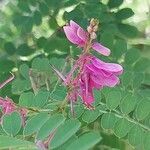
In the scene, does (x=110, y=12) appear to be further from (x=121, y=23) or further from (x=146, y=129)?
(x=146, y=129)

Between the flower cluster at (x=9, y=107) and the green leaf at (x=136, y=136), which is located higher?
the flower cluster at (x=9, y=107)

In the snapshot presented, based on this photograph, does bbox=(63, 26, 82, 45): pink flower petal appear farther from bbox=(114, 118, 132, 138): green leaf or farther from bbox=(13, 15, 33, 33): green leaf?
bbox=(13, 15, 33, 33): green leaf

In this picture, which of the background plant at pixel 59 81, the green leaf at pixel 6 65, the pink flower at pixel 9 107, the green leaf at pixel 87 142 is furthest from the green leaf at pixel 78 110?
the green leaf at pixel 6 65

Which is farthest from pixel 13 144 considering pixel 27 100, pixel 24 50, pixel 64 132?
pixel 24 50

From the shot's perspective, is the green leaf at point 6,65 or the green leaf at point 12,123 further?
the green leaf at point 6,65

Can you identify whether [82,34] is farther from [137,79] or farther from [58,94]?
[137,79]

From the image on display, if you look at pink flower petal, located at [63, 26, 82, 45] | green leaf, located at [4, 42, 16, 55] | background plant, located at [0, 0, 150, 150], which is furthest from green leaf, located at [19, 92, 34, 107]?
green leaf, located at [4, 42, 16, 55]

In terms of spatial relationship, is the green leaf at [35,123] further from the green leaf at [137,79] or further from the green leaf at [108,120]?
the green leaf at [137,79]
